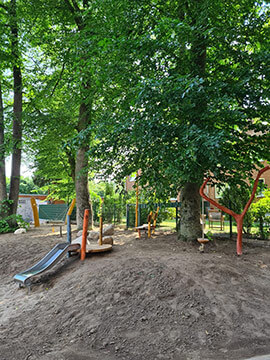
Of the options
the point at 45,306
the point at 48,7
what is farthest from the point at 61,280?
the point at 48,7

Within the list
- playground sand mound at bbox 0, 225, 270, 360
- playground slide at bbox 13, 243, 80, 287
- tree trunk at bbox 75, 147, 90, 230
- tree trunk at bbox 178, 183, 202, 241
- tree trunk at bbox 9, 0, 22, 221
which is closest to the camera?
playground sand mound at bbox 0, 225, 270, 360

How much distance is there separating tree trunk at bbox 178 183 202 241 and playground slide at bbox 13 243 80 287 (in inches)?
125

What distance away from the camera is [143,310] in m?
3.87

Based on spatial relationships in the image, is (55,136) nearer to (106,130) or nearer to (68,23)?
(68,23)

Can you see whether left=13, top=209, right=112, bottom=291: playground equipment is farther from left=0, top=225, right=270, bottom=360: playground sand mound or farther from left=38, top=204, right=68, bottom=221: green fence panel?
left=38, top=204, right=68, bottom=221: green fence panel

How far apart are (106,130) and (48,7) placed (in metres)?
7.66

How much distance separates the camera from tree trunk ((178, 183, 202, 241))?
7.38 m

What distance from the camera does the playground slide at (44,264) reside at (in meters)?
5.39

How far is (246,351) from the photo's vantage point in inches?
122

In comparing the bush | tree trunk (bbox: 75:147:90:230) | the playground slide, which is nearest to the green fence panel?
tree trunk (bbox: 75:147:90:230)

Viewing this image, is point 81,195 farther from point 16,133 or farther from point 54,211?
point 16,133

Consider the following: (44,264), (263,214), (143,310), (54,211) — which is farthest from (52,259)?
(54,211)

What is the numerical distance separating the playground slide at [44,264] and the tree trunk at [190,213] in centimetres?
317

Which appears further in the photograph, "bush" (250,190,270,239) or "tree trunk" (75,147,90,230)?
"tree trunk" (75,147,90,230)
